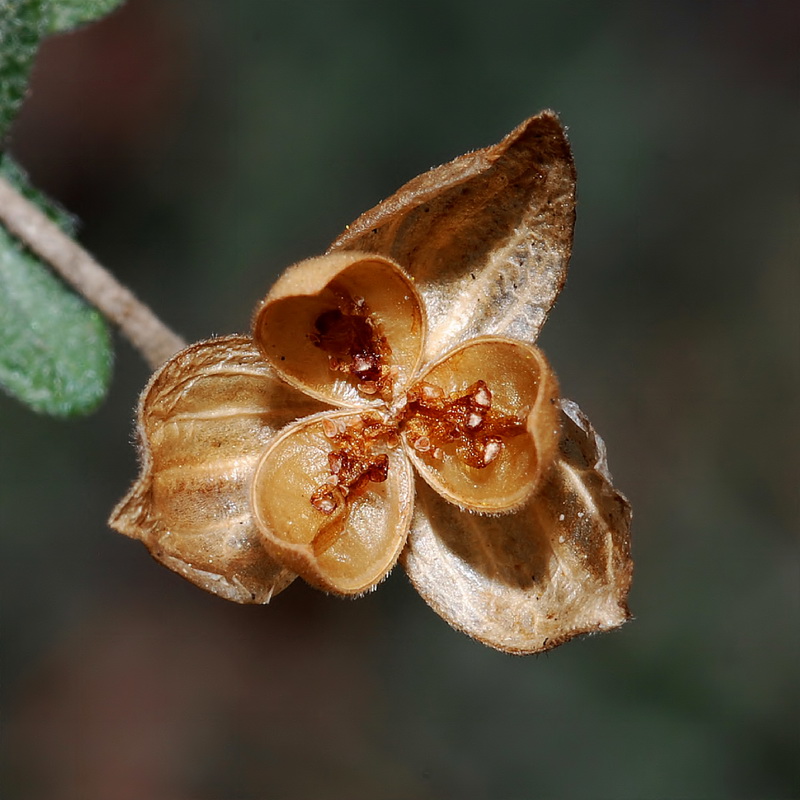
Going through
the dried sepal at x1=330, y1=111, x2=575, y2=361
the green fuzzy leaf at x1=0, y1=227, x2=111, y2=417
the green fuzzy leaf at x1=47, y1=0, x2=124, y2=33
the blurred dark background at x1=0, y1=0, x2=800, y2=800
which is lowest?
the blurred dark background at x1=0, y1=0, x2=800, y2=800

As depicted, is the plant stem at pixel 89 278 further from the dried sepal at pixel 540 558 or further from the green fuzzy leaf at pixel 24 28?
the dried sepal at pixel 540 558

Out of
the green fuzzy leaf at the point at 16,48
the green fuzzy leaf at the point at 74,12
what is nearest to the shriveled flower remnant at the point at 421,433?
the green fuzzy leaf at the point at 16,48

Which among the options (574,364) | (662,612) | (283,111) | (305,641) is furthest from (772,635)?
(283,111)

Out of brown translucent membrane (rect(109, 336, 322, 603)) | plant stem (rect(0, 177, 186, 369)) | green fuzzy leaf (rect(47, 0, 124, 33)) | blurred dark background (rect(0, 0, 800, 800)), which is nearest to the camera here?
brown translucent membrane (rect(109, 336, 322, 603))

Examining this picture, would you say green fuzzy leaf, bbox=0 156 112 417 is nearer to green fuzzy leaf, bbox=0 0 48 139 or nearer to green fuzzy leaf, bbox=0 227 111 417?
green fuzzy leaf, bbox=0 227 111 417

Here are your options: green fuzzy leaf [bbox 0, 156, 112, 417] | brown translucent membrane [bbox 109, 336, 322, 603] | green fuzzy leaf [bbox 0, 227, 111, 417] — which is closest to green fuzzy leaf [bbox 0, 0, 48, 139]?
green fuzzy leaf [bbox 0, 156, 112, 417]

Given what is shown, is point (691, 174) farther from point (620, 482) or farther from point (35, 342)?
point (35, 342)
